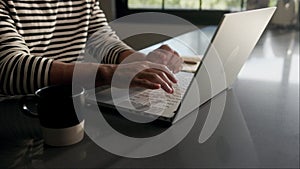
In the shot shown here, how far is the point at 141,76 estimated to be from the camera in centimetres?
71

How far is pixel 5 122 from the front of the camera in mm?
717

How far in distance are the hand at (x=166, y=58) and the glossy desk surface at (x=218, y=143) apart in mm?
180

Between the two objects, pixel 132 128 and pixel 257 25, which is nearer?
pixel 132 128

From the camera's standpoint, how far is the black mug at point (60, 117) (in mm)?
580

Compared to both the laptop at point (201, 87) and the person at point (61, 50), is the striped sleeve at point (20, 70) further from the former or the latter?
the laptop at point (201, 87)

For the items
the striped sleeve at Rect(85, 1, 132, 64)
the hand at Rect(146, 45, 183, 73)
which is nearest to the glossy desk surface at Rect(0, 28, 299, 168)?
the hand at Rect(146, 45, 183, 73)

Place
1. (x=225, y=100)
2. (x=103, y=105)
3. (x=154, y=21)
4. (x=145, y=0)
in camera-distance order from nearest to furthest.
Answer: (x=103, y=105)
(x=225, y=100)
(x=154, y=21)
(x=145, y=0)

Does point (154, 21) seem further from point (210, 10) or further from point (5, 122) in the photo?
point (5, 122)

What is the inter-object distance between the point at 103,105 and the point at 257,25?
44 cm

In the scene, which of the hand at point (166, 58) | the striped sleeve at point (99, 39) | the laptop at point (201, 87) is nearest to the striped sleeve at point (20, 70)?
the laptop at point (201, 87)

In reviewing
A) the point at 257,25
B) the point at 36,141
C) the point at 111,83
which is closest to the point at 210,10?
the point at 257,25

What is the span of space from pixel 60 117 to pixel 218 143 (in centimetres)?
31

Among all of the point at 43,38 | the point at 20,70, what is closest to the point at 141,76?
the point at 20,70

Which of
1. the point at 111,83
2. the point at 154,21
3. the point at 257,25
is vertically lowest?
the point at 154,21
